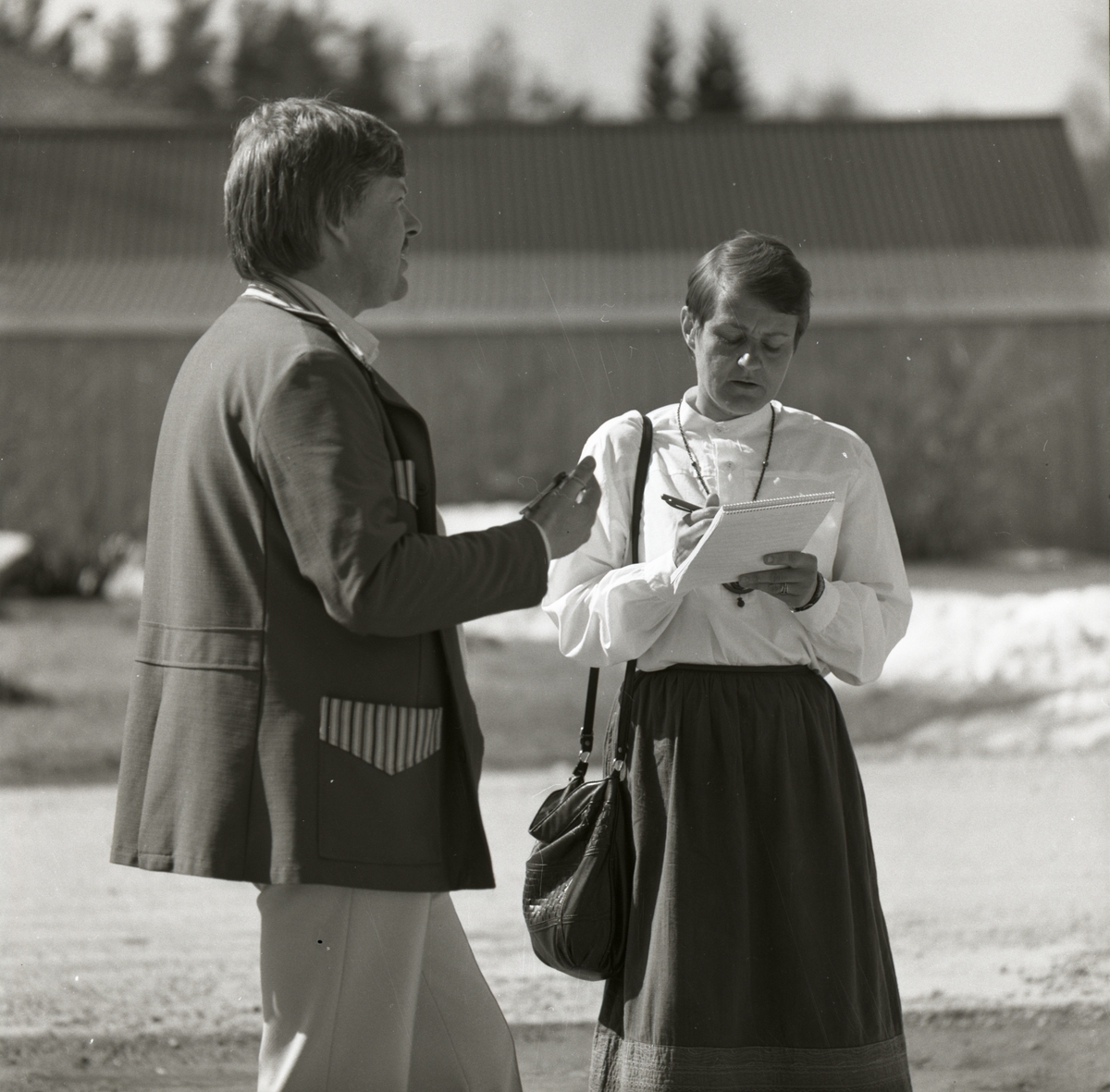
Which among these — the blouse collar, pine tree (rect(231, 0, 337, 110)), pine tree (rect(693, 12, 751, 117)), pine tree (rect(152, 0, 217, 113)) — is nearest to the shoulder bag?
the blouse collar

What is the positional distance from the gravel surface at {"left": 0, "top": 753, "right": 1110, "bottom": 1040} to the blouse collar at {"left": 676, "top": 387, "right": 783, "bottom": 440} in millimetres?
868

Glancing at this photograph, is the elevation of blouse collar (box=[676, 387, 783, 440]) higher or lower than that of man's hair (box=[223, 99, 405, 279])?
lower

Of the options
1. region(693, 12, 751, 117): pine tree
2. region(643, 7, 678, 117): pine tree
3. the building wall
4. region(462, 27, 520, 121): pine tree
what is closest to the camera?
the building wall

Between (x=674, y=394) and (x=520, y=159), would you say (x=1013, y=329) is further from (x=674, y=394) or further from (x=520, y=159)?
(x=674, y=394)

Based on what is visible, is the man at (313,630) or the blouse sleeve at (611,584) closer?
the man at (313,630)

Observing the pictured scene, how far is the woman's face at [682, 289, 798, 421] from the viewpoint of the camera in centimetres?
241

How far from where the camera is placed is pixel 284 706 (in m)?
1.94

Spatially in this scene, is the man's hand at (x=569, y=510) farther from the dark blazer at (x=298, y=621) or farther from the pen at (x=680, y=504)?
the pen at (x=680, y=504)

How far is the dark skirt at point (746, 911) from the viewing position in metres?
2.32

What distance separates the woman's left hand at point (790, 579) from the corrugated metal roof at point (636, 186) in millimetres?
1491

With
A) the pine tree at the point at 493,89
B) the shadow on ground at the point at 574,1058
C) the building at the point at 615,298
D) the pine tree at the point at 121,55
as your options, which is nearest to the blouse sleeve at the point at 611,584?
the building at the point at 615,298

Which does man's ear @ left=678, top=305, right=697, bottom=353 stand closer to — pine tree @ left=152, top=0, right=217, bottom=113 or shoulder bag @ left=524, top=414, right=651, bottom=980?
shoulder bag @ left=524, top=414, right=651, bottom=980

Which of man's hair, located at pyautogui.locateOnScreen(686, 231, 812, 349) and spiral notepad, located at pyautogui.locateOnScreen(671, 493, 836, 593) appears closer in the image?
spiral notepad, located at pyautogui.locateOnScreen(671, 493, 836, 593)

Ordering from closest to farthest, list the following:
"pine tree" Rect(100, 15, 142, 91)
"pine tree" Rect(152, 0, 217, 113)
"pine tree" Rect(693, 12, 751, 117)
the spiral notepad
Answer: the spiral notepad < "pine tree" Rect(100, 15, 142, 91) < "pine tree" Rect(152, 0, 217, 113) < "pine tree" Rect(693, 12, 751, 117)
